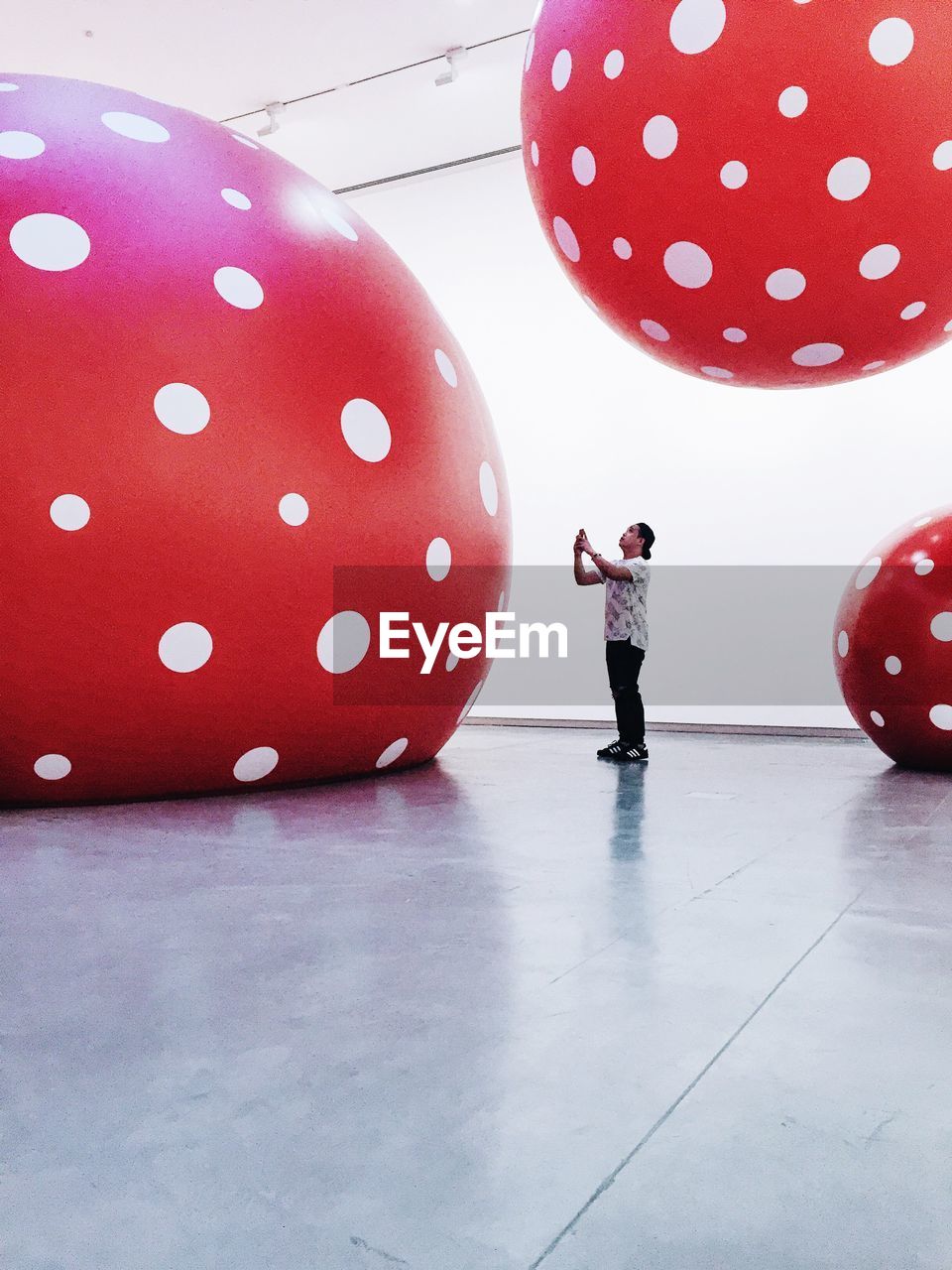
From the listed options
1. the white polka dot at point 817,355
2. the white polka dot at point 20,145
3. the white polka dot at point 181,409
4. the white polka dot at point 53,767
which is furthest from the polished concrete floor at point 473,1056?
the white polka dot at point 20,145

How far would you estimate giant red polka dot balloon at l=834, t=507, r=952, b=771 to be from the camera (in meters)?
3.84

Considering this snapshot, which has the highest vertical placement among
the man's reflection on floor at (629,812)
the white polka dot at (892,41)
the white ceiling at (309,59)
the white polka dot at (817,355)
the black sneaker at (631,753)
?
the white ceiling at (309,59)

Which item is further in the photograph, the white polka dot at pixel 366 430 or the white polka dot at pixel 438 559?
the white polka dot at pixel 438 559

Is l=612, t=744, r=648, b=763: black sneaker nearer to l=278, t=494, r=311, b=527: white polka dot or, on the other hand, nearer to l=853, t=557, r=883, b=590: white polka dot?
l=853, t=557, r=883, b=590: white polka dot

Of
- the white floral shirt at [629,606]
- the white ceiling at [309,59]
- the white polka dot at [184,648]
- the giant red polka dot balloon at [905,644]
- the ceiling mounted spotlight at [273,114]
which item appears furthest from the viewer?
the ceiling mounted spotlight at [273,114]

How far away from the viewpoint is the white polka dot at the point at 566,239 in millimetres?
1866

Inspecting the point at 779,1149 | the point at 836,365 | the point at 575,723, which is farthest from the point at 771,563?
the point at 779,1149

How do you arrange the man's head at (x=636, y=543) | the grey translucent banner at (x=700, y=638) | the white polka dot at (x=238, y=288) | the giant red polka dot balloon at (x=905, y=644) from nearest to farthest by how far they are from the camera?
the white polka dot at (x=238, y=288) → the giant red polka dot balloon at (x=905, y=644) → the man's head at (x=636, y=543) → the grey translucent banner at (x=700, y=638)

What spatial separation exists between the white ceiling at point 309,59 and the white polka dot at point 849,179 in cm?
485

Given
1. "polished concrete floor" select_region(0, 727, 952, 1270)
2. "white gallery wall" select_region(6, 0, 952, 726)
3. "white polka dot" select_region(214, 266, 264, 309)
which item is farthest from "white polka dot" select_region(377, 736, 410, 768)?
"white gallery wall" select_region(6, 0, 952, 726)

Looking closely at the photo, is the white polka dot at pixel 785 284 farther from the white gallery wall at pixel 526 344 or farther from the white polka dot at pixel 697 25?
the white gallery wall at pixel 526 344

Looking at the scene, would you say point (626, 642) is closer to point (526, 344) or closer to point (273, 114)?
point (526, 344)

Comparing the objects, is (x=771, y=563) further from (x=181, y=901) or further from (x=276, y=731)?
(x=181, y=901)

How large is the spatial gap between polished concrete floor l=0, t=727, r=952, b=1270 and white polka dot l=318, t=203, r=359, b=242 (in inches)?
78.7
